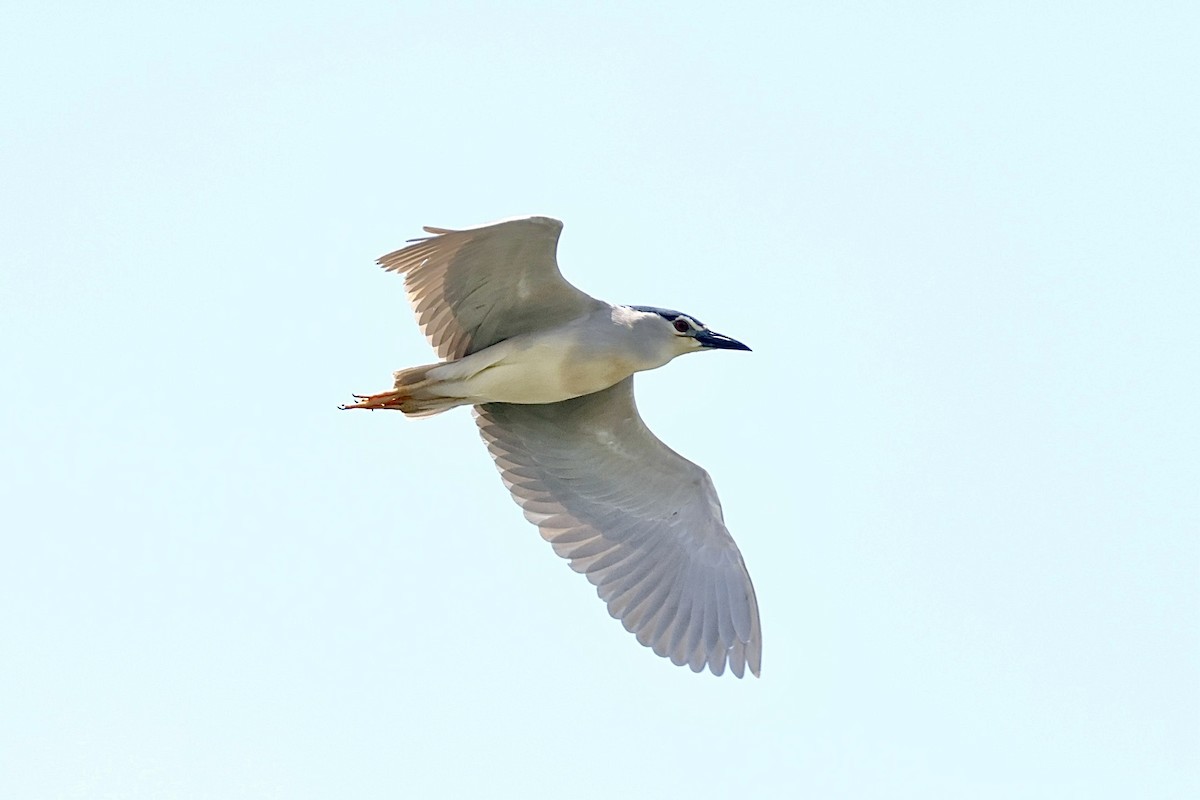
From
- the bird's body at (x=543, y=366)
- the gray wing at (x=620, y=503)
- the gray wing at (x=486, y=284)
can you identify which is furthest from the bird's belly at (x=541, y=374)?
the gray wing at (x=620, y=503)

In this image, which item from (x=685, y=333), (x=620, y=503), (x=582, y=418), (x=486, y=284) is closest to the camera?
(x=486, y=284)

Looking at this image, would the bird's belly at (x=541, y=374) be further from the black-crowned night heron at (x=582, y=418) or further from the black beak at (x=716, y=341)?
the black beak at (x=716, y=341)

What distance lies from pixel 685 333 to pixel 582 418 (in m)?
0.99

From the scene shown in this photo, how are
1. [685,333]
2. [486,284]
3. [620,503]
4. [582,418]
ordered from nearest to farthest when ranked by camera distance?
1. [486,284]
2. [685,333]
3. [582,418]
4. [620,503]

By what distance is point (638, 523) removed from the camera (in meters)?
11.5

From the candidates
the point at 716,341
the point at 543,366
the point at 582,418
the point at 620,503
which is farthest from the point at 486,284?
the point at 620,503

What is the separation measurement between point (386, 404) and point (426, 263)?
1093mm

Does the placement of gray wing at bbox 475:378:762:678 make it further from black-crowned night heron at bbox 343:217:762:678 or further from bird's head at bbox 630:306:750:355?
bird's head at bbox 630:306:750:355

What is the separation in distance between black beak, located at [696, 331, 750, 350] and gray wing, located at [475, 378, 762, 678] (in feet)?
2.10

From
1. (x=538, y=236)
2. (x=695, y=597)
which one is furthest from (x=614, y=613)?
(x=538, y=236)

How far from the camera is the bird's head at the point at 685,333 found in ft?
35.9

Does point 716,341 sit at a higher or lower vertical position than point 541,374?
higher

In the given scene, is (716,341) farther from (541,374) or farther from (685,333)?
(541,374)

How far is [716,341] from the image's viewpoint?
11.1 m
